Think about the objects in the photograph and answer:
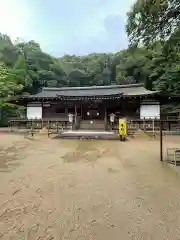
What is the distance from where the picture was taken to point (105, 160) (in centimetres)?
844

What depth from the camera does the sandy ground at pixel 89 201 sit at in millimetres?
3414

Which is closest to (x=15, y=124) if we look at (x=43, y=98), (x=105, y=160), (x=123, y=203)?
(x=43, y=98)

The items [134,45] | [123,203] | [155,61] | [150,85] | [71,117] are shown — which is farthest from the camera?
[150,85]

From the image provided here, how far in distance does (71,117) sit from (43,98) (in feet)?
14.4

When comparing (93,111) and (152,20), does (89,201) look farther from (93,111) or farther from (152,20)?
(93,111)

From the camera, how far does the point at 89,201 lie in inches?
179

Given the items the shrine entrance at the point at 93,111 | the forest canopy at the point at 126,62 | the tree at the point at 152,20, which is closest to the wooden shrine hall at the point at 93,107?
the shrine entrance at the point at 93,111

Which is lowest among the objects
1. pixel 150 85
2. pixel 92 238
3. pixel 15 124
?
pixel 92 238

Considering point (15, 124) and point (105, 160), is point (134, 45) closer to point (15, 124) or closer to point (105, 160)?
point (105, 160)

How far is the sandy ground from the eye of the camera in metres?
3.41

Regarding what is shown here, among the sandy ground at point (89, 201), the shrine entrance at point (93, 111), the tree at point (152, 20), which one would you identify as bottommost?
the sandy ground at point (89, 201)

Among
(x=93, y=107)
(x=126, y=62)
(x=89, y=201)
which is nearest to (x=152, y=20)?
(x=89, y=201)

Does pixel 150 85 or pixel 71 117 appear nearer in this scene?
pixel 71 117

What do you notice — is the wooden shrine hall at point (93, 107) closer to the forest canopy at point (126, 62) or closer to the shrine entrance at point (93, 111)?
the shrine entrance at point (93, 111)
